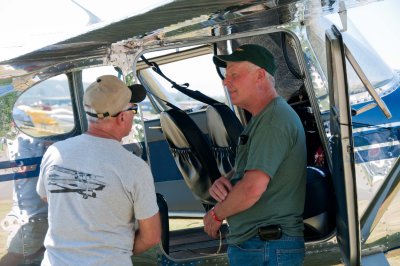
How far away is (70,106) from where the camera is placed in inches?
186

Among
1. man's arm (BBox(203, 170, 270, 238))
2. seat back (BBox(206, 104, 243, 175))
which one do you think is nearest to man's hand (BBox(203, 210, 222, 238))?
man's arm (BBox(203, 170, 270, 238))

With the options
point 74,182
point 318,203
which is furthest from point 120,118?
point 318,203

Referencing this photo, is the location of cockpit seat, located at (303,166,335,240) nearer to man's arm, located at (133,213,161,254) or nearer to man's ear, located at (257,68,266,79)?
man's ear, located at (257,68,266,79)

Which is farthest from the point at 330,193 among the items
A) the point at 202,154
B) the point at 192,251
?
the point at 192,251

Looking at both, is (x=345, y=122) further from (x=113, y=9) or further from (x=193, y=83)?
(x=193, y=83)

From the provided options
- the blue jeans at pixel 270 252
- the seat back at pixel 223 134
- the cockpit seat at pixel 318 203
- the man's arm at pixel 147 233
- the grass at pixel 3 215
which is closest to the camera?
the man's arm at pixel 147 233

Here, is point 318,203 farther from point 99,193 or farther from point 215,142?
point 99,193

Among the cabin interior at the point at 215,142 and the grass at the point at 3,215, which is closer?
the grass at the point at 3,215

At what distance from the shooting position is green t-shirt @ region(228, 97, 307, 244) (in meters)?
3.53

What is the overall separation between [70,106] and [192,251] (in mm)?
1358

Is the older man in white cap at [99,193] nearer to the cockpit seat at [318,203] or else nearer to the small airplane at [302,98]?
the small airplane at [302,98]

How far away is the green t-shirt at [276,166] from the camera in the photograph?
353 centimetres

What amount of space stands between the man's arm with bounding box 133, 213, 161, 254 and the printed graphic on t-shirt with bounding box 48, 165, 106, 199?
0.28 meters

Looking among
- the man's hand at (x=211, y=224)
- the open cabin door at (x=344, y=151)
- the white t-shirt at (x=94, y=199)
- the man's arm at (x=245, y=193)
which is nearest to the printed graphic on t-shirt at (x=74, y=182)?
the white t-shirt at (x=94, y=199)
